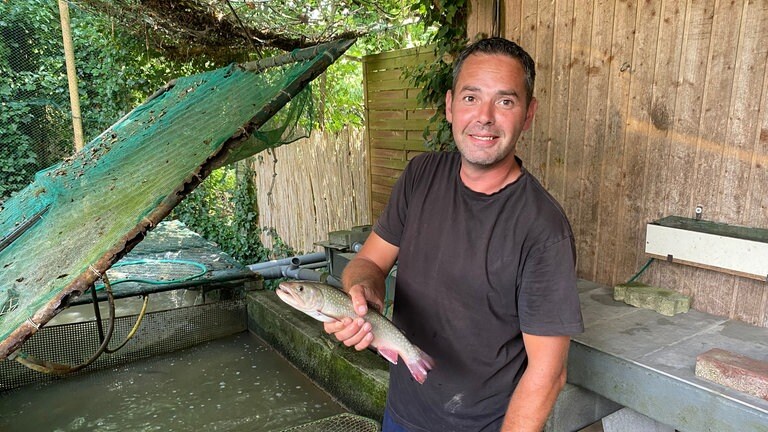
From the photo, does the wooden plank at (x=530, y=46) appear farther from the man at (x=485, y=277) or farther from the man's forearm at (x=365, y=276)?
the man's forearm at (x=365, y=276)

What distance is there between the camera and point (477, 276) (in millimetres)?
1550

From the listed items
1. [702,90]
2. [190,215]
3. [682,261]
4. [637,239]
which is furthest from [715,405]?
[190,215]

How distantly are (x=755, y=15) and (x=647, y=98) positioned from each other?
0.62 meters

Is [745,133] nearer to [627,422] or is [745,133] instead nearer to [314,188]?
[627,422]

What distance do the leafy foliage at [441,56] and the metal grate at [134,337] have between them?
247 centimetres

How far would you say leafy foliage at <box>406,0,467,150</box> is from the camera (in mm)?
4066

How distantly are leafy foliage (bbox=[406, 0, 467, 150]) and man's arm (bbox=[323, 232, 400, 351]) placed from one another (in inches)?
91.7

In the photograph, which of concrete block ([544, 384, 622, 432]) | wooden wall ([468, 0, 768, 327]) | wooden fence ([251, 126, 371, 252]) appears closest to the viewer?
concrete block ([544, 384, 622, 432])

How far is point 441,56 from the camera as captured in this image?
13.9 ft

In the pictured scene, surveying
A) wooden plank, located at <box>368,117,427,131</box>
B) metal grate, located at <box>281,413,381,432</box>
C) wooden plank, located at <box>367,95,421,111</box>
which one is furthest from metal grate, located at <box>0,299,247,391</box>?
wooden plank, located at <box>367,95,421,111</box>

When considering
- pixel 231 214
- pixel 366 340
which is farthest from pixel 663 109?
pixel 231 214

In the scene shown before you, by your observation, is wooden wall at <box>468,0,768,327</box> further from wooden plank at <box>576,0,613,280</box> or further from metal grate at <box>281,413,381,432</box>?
metal grate at <box>281,413,381,432</box>

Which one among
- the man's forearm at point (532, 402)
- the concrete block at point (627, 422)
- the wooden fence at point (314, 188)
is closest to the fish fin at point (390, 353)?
the man's forearm at point (532, 402)

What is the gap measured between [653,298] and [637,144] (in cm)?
91
